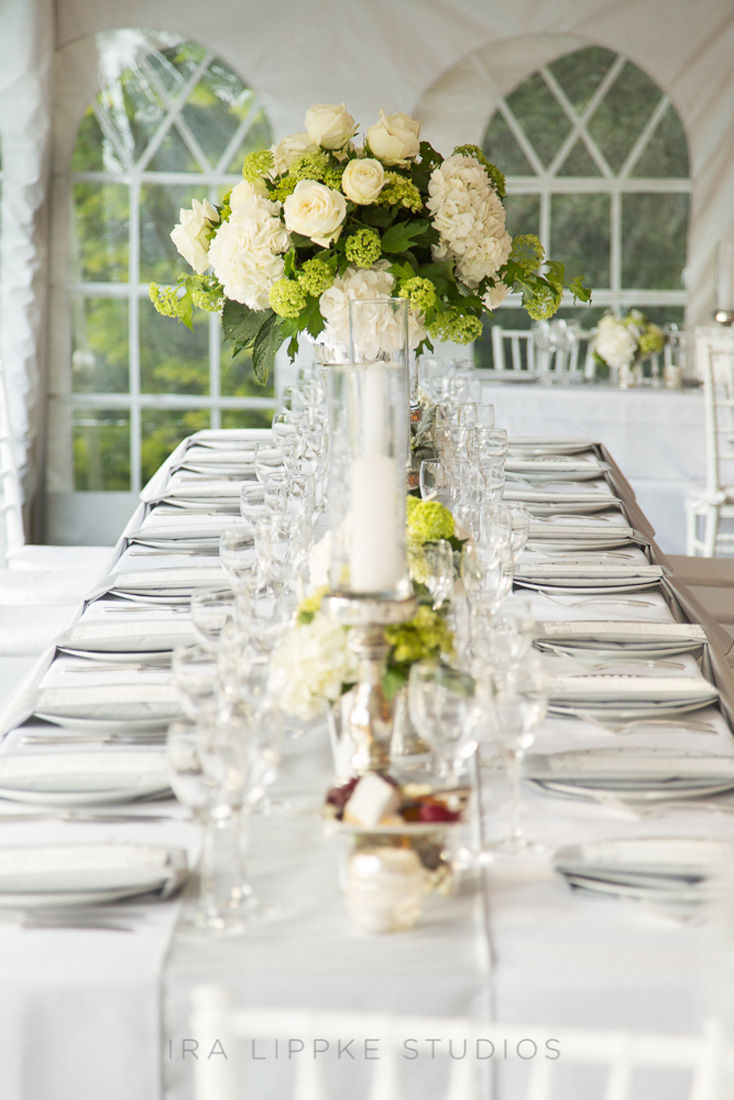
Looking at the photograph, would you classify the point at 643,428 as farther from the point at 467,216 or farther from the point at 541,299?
the point at 467,216

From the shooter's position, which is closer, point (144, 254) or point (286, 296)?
point (286, 296)

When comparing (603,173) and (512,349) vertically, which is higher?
(603,173)

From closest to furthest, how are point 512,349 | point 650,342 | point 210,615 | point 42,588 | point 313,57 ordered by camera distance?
point 210,615 → point 42,588 → point 650,342 → point 313,57 → point 512,349

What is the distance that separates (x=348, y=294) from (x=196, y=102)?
3.92m

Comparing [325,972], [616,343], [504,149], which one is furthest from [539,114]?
[325,972]

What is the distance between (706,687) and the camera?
1.48 meters

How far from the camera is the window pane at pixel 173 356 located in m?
5.70

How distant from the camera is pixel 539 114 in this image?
5.73 meters

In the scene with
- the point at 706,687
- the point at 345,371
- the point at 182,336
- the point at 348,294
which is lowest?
the point at 706,687

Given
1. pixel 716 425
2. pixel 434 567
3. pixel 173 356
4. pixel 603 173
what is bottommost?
pixel 434 567

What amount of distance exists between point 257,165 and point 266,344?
1.09ft

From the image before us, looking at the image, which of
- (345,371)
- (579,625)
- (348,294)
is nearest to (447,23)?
(348,294)

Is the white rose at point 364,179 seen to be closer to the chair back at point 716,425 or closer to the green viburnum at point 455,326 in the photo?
the green viburnum at point 455,326

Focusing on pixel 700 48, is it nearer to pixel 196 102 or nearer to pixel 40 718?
pixel 196 102
